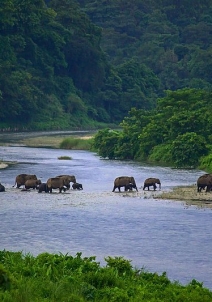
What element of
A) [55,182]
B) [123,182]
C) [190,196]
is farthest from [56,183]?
[190,196]

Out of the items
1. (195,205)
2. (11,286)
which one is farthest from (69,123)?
(11,286)

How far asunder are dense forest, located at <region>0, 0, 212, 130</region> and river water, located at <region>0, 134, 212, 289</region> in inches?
1754

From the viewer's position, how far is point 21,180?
35750 millimetres

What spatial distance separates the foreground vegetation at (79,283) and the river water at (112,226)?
4.13m

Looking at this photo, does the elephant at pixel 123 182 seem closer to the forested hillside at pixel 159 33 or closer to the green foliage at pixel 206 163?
the green foliage at pixel 206 163

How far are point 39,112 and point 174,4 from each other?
214 feet

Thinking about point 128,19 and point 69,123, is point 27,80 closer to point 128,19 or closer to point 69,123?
point 69,123

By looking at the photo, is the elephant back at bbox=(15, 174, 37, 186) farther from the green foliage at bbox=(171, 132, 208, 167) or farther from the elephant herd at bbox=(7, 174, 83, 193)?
the green foliage at bbox=(171, 132, 208, 167)

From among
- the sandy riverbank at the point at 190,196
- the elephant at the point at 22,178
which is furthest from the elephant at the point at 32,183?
the sandy riverbank at the point at 190,196

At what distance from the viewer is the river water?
2142cm

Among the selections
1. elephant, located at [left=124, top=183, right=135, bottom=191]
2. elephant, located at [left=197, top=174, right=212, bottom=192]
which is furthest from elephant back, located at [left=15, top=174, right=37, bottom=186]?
elephant, located at [left=197, top=174, right=212, bottom=192]

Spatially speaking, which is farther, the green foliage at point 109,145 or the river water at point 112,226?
the green foliage at point 109,145

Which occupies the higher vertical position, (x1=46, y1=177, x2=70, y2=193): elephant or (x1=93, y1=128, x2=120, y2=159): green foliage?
(x1=93, y1=128, x2=120, y2=159): green foliage

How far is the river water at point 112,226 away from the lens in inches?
843
